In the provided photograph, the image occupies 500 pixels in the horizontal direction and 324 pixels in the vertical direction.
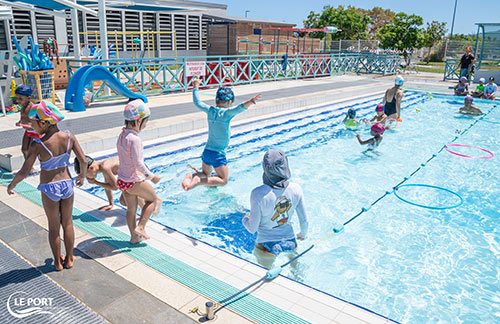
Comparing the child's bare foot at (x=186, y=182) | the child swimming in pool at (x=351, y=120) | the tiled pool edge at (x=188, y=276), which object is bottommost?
the tiled pool edge at (x=188, y=276)

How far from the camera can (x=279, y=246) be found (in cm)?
371

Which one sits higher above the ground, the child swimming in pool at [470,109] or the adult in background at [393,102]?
the adult in background at [393,102]

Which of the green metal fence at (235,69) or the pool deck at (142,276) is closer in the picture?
the pool deck at (142,276)

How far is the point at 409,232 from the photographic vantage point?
562 centimetres

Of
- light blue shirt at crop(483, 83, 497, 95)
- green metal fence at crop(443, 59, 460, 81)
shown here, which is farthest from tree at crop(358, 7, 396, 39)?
light blue shirt at crop(483, 83, 497, 95)

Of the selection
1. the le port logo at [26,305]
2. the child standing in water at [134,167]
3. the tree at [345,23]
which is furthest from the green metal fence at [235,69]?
the tree at [345,23]

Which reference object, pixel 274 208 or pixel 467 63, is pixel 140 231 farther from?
pixel 467 63

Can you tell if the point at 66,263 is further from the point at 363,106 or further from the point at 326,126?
the point at 363,106

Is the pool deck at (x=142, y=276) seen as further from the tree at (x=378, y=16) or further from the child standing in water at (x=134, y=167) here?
the tree at (x=378, y=16)

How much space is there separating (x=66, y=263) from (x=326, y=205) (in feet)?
13.8

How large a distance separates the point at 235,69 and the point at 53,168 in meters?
14.8

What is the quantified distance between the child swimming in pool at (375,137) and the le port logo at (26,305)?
721 centimetres

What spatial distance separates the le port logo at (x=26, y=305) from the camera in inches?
120

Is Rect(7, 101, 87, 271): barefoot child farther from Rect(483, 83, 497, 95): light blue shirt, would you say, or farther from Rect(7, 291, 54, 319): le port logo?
Rect(483, 83, 497, 95): light blue shirt
